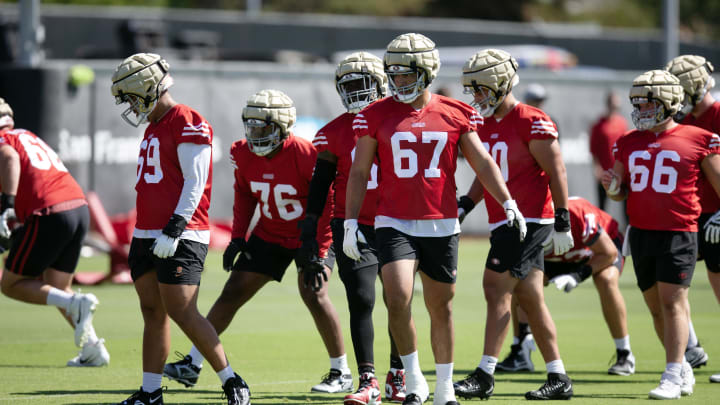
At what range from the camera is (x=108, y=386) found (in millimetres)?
8008

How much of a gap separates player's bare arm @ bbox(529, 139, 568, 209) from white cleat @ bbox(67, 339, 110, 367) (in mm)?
3630

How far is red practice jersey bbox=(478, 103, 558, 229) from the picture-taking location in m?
7.74

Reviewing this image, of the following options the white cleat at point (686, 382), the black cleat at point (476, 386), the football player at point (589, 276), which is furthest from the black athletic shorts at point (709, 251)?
the black cleat at point (476, 386)

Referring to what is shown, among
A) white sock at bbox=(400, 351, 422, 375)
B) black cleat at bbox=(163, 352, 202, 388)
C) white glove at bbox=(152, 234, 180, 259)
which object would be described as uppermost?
white glove at bbox=(152, 234, 180, 259)

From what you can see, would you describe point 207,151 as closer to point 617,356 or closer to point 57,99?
point 617,356

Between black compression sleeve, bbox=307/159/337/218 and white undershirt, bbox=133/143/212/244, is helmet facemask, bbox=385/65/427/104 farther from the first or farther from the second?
white undershirt, bbox=133/143/212/244

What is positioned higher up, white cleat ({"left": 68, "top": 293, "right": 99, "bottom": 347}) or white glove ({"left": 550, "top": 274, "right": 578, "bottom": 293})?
white glove ({"left": 550, "top": 274, "right": 578, "bottom": 293})

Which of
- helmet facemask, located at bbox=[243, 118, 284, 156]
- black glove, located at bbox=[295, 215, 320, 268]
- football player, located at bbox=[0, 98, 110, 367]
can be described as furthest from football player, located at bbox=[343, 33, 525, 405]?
football player, located at bbox=[0, 98, 110, 367]

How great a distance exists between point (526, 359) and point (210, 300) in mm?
4964

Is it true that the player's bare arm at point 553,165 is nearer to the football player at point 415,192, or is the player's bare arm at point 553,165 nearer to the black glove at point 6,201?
the football player at point 415,192

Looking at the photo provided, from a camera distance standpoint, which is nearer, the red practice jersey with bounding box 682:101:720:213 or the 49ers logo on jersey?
the 49ers logo on jersey

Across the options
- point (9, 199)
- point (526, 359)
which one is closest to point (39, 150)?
point (9, 199)

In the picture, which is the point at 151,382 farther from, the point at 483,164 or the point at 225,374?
the point at 483,164

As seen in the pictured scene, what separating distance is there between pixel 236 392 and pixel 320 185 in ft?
4.75
